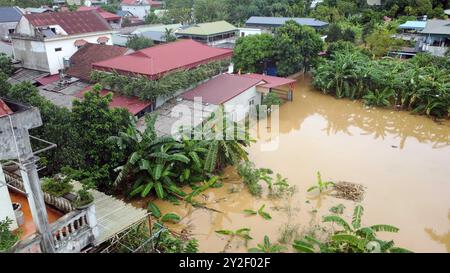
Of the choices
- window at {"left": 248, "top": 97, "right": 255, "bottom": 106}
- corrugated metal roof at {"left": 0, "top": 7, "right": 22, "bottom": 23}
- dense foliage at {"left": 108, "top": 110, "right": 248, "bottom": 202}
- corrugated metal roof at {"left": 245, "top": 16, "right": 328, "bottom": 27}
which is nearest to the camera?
dense foliage at {"left": 108, "top": 110, "right": 248, "bottom": 202}

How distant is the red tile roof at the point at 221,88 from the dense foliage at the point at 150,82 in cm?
57

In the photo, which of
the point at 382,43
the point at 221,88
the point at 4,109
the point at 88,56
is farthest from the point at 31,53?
the point at 382,43

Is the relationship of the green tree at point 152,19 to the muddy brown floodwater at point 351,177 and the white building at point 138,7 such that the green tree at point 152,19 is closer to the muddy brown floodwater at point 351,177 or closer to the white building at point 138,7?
the white building at point 138,7

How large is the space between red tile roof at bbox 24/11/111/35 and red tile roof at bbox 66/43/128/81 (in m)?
1.75

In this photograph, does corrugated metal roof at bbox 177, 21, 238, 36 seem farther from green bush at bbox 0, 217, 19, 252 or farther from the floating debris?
green bush at bbox 0, 217, 19, 252

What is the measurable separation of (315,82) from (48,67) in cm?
1751

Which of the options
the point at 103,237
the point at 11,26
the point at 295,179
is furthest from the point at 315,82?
the point at 11,26

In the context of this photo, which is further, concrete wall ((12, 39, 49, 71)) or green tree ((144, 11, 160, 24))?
green tree ((144, 11, 160, 24))

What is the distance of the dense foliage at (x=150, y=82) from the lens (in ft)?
54.2

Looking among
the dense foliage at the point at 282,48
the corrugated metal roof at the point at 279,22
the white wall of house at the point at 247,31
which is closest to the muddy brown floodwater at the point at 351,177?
the dense foliage at the point at 282,48

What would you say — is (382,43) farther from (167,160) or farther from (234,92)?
(167,160)

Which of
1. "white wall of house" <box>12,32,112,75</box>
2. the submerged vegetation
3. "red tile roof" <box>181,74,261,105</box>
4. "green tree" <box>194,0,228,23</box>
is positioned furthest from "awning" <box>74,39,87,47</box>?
"green tree" <box>194,0,228,23</box>

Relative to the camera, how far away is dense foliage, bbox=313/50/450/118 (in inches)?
776

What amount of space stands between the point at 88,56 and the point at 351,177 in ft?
55.7
